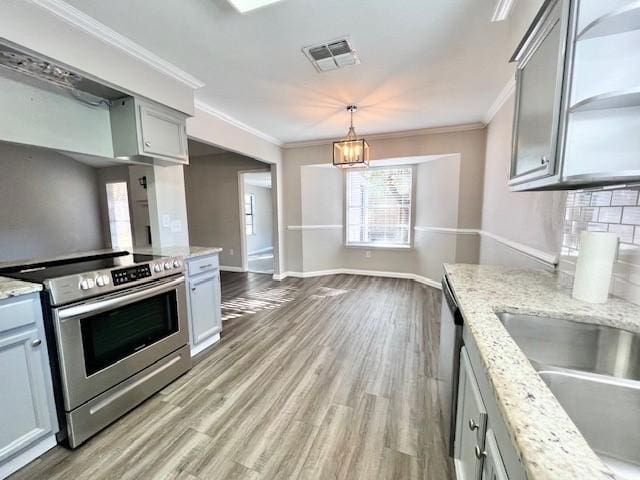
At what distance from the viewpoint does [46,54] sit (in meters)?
1.55

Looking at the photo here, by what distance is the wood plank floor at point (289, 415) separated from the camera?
1389mm

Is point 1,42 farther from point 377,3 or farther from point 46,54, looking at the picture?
point 377,3

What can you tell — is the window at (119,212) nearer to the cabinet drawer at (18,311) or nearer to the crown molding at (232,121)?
the crown molding at (232,121)

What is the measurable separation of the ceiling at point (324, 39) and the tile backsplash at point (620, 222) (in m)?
1.32

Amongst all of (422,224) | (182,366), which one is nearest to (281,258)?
(422,224)

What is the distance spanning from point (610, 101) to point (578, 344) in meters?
0.91

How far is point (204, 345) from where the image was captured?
254 cm

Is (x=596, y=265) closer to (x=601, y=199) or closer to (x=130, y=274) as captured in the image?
(x=601, y=199)

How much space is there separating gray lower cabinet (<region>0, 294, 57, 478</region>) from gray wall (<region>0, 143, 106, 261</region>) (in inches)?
186

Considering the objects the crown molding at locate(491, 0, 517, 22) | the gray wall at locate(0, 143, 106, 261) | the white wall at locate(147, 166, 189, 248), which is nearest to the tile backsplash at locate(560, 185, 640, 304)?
the crown molding at locate(491, 0, 517, 22)

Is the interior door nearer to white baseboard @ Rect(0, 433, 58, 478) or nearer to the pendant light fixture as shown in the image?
white baseboard @ Rect(0, 433, 58, 478)

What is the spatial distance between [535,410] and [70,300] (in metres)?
2.04

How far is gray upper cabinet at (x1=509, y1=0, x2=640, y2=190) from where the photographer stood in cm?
87

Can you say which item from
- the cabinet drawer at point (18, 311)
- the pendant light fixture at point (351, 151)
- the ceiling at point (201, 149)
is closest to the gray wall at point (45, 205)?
the ceiling at point (201, 149)
